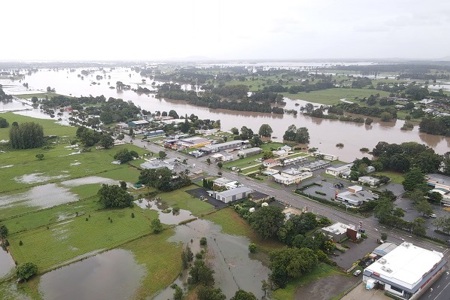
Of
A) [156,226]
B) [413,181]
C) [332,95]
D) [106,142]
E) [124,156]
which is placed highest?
[332,95]

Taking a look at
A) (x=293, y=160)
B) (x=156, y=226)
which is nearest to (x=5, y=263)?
(x=156, y=226)

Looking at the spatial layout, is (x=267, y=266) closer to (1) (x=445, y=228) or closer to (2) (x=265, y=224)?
(2) (x=265, y=224)

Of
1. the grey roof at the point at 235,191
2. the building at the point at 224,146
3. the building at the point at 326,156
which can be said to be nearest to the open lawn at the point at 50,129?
the building at the point at 224,146

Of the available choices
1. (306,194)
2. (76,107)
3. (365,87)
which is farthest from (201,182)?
(365,87)

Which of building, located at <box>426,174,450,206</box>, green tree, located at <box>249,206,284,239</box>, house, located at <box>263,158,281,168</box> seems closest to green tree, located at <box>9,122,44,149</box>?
house, located at <box>263,158,281,168</box>

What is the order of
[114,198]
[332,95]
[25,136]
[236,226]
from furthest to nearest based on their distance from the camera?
1. [332,95]
2. [25,136]
3. [114,198]
4. [236,226]

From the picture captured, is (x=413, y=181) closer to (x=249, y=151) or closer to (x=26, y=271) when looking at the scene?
(x=249, y=151)
